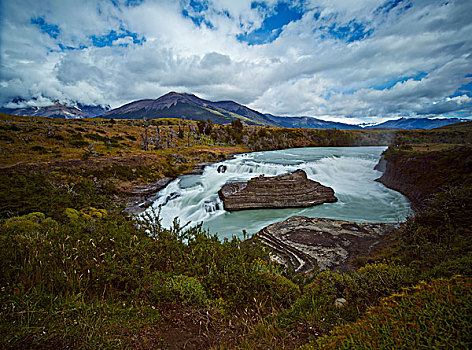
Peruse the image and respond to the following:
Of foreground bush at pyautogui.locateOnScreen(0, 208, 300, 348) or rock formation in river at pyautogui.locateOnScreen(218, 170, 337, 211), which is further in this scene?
rock formation in river at pyautogui.locateOnScreen(218, 170, 337, 211)

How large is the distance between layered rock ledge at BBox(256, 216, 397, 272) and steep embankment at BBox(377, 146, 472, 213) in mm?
5901

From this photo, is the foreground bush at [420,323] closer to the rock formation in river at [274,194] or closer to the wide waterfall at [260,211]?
the wide waterfall at [260,211]

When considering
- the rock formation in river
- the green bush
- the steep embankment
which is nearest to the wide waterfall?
the rock formation in river

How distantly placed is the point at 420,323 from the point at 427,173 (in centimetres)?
2018

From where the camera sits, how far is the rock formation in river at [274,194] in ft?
57.2

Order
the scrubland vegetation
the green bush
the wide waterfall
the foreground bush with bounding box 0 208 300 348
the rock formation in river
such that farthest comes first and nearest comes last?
1. the rock formation in river
2. the wide waterfall
3. the green bush
4. the foreground bush with bounding box 0 208 300 348
5. the scrubland vegetation

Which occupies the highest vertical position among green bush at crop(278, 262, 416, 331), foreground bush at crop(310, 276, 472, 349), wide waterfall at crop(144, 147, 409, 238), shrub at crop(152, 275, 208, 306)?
foreground bush at crop(310, 276, 472, 349)

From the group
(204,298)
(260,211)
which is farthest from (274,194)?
(204,298)

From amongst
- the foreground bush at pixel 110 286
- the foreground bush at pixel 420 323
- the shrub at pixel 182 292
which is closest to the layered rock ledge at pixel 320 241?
the foreground bush at pixel 110 286

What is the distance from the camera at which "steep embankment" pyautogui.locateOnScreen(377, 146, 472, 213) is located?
13193mm

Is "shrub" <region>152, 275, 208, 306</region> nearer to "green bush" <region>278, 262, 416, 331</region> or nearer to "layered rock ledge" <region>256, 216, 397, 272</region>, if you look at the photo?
"green bush" <region>278, 262, 416, 331</region>

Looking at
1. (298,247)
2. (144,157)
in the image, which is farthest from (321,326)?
(144,157)

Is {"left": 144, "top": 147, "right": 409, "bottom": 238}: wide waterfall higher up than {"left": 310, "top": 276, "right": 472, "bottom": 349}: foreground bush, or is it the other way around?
{"left": 310, "top": 276, "right": 472, "bottom": 349}: foreground bush

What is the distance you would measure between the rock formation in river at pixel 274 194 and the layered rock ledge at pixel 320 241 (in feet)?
16.4
